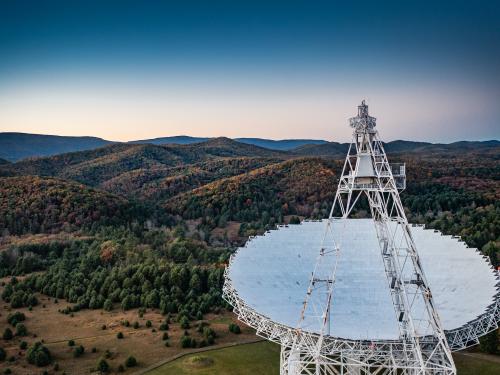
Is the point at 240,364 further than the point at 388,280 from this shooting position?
Yes

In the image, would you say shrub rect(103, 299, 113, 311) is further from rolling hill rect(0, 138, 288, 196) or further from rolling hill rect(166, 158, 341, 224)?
rolling hill rect(0, 138, 288, 196)

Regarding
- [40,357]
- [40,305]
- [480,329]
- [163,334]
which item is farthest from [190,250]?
[480,329]

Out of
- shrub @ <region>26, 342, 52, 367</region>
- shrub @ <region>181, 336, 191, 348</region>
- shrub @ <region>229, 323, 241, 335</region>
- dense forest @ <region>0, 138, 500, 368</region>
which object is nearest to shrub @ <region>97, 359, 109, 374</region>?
shrub @ <region>26, 342, 52, 367</region>

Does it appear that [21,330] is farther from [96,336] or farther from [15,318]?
[96,336]

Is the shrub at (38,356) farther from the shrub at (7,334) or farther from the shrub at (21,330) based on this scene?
the shrub at (21,330)

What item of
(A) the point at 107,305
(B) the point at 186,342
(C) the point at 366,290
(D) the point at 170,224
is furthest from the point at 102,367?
(D) the point at 170,224

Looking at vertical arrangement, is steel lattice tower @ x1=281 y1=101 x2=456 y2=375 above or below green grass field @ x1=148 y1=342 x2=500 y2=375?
above

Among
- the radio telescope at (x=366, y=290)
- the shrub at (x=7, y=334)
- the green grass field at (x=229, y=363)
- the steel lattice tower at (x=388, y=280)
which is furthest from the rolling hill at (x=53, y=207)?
the steel lattice tower at (x=388, y=280)
